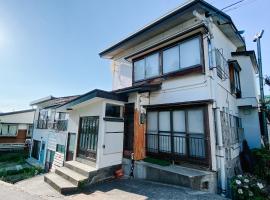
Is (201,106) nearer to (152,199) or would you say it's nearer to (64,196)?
(152,199)

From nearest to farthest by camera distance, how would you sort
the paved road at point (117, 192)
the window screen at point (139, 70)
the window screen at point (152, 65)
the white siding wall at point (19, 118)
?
the paved road at point (117, 192) → the window screen at point (152, 65) → the window screen at point (139, 70) → the white siding wall at point (19, 118)

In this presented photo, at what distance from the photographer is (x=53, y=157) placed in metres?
15.0

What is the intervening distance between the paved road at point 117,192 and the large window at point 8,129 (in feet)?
68.0

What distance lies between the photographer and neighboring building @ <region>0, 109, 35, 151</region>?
2409 cm

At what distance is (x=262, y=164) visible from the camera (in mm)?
8586

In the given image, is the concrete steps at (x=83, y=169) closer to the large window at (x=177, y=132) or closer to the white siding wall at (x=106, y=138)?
the white siding wall at (x=106, y=138)

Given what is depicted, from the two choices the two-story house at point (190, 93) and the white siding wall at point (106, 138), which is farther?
the white siding wall at point (106, 138)

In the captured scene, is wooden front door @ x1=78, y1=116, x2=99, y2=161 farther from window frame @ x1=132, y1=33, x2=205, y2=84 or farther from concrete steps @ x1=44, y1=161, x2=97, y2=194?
window frame @ x1=132, y1=33, x2=205, y2=84

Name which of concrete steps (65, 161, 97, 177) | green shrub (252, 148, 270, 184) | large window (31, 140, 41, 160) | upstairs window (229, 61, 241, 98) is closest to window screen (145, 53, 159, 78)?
upstairs window (229, 61, 241, 98)

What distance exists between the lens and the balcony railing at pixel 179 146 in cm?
697

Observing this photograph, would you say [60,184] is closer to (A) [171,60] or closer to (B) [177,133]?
(B) [177,133]

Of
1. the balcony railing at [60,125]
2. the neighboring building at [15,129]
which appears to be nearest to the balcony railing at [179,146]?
the balcony railing at [60,125]

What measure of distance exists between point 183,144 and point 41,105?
1880 centimetres

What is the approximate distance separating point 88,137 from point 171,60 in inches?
234
